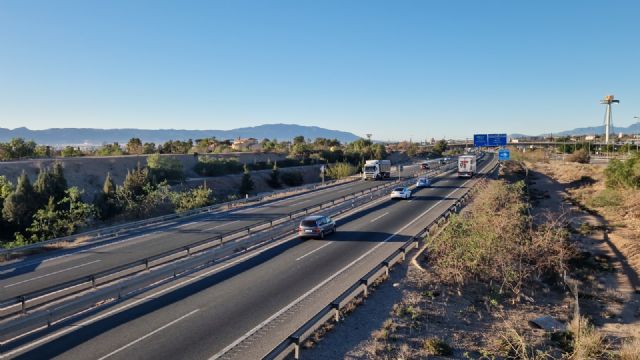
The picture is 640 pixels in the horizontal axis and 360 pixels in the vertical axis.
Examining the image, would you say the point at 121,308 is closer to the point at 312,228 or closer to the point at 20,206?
the point at 312,228

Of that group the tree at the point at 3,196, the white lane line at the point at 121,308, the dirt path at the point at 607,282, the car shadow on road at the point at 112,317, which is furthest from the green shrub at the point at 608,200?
the tree at the point at 3,196

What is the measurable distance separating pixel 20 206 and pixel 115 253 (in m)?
18.5

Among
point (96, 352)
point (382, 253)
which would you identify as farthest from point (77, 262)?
point (382, 253)

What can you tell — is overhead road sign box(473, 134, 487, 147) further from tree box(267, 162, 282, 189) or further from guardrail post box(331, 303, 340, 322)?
guardrail post box(331, 303, 340, 322)

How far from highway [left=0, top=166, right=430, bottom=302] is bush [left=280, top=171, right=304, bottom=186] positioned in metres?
39.0

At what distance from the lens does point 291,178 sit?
7719cm

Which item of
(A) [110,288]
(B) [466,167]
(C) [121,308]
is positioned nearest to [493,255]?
(C) [121,308]

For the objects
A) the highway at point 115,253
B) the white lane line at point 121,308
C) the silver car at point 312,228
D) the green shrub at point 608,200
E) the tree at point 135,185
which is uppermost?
the tree at point 135,185

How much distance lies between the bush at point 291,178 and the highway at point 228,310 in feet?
174

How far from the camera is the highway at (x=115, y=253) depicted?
17938 millimetres

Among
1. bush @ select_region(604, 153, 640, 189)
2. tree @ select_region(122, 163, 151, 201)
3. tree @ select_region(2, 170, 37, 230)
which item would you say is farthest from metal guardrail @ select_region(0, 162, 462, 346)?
bush @ select_region(604, 153, 640, 189)

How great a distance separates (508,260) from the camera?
17.8 meters

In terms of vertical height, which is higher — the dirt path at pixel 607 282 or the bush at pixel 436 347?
the bush at pixel 436 347

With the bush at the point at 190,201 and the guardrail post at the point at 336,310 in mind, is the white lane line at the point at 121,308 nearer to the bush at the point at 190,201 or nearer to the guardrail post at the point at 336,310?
the guardrail post at the point at 336,310
